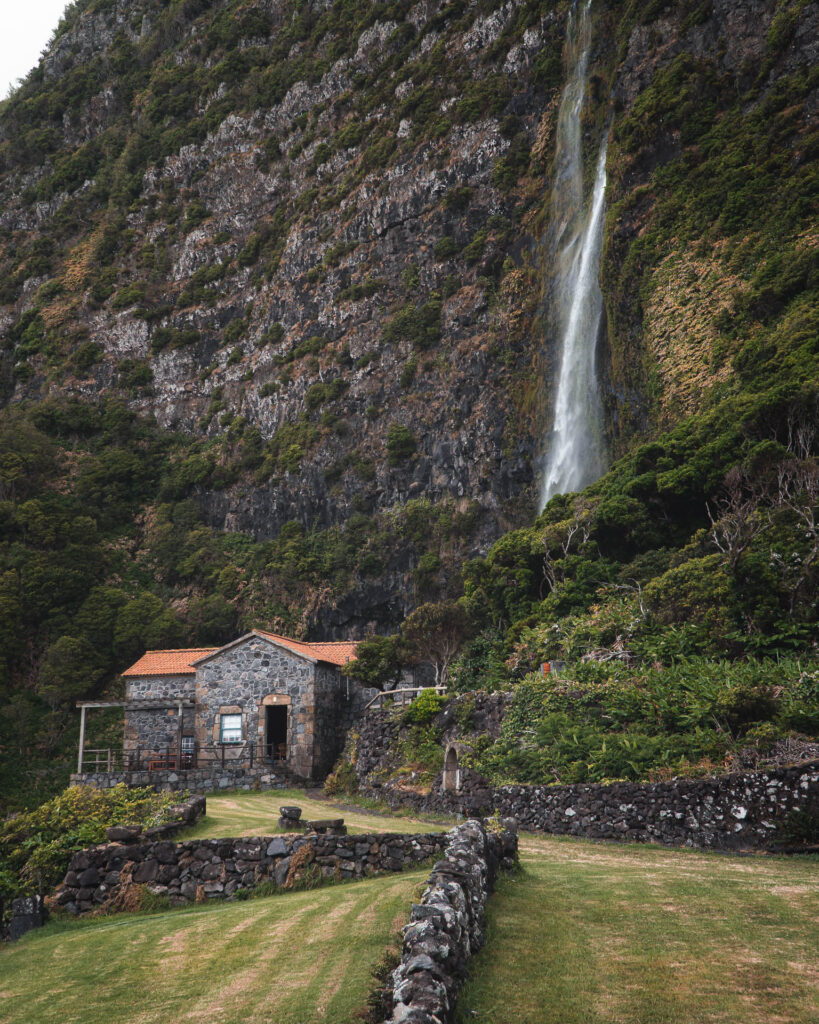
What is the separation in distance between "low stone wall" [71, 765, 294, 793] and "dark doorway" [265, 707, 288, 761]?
280cm

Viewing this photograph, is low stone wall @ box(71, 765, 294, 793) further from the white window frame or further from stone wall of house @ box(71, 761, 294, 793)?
the white window frame

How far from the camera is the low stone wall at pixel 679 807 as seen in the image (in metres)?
12.8

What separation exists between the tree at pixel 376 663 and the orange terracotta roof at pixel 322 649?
2004mm

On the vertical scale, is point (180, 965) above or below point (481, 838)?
below

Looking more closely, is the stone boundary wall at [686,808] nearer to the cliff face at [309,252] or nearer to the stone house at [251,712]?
the stone house at [251,712]

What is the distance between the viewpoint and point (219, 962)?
8.33 m

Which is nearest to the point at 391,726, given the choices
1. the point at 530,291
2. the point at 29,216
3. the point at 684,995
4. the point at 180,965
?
the point at 180,965

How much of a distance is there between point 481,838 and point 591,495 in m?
24.0

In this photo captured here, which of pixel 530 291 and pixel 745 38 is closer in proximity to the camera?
pixel 745 38

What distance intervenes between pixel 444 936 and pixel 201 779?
26394 millimetres

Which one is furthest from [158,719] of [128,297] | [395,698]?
[128,297]

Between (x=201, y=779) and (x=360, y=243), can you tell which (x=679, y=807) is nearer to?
(x=201, y=779)

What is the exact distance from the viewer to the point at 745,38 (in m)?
41.8

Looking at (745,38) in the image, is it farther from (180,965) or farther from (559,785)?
(180,965)
